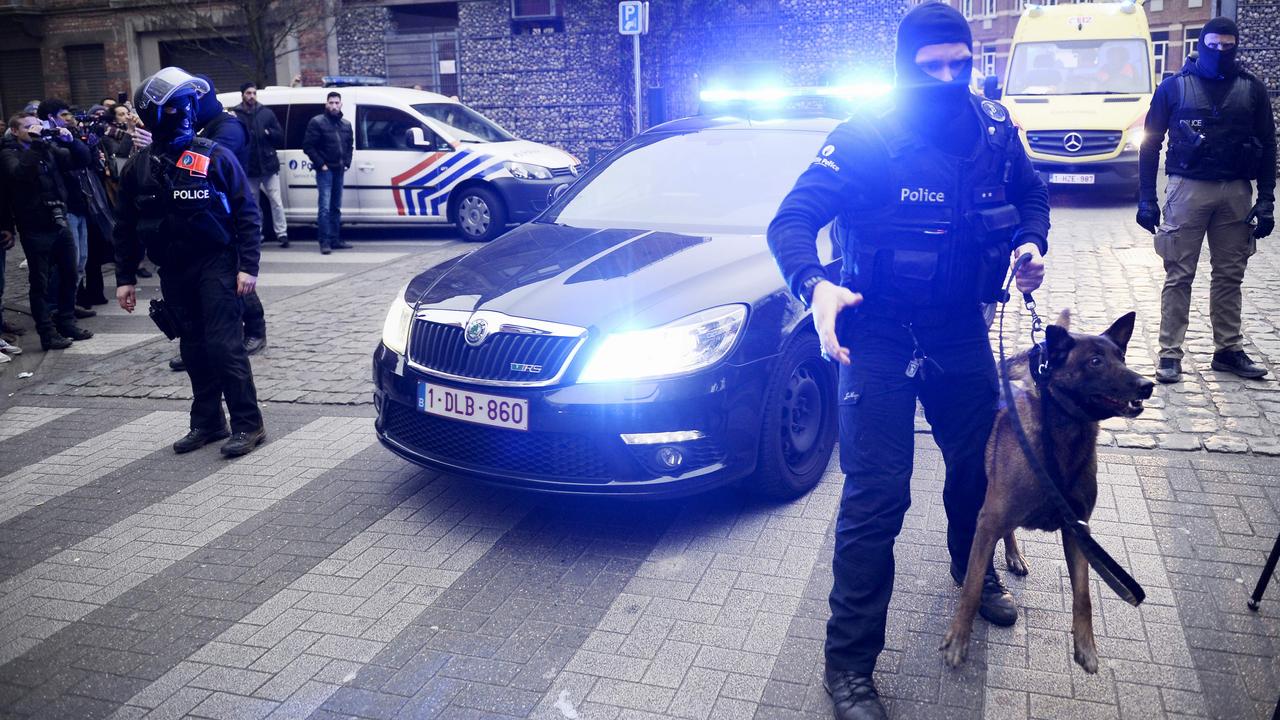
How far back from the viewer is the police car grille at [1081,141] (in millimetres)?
14773

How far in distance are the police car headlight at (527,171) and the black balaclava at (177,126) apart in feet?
26.9

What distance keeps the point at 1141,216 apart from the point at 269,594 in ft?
17.8

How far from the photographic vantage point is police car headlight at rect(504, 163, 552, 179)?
14000 mm

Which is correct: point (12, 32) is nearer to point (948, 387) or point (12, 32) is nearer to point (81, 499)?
point (81, 499)

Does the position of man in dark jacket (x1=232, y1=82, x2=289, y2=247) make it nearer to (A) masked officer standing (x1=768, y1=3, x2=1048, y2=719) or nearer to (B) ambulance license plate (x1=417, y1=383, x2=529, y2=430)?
(B) ambulance license plate (x1=417, y1=383, x2=529, y2=430)

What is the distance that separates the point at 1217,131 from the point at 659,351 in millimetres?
4112

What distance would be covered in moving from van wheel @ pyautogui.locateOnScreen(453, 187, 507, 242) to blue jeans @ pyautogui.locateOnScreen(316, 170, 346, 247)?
1.46m

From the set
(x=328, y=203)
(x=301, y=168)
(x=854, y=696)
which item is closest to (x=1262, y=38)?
(x=328, y=203)

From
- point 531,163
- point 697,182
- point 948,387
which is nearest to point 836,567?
point 948,387

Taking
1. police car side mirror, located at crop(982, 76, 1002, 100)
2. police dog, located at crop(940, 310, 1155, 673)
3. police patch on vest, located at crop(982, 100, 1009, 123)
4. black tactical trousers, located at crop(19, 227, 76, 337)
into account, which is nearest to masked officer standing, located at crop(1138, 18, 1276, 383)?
police patch on vest, located at crop(982, 100, 1009, 123)

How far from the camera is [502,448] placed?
455 centimetres

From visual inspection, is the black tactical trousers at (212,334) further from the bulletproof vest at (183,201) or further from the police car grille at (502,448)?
the police car grille at (502,448)

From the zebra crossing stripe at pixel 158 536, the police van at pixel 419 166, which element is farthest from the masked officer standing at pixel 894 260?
the police van at pixel 419 166

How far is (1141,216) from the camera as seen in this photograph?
22.3ft
